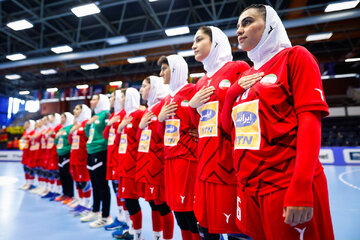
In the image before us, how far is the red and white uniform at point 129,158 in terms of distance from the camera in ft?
8.06

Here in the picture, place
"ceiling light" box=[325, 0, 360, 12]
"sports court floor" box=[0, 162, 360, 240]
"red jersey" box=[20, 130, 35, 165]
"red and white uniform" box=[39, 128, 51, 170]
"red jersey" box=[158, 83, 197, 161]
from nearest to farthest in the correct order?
1. "red jersey" box=[158, 83, 197, 161]
2. "sports court floor" box=[0, 162, 360, 240]
3. "red and white uniform" box=[39, 128, 51, 170]
4. "red jersey" box=[20, 130, 35, 165]
5. "ceiling light" box=[325, 0, 360, 12]

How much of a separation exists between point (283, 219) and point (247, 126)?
1.33 ft

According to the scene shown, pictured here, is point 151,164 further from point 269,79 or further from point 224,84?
point 269,79

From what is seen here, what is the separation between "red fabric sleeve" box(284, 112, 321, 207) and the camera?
806 mm

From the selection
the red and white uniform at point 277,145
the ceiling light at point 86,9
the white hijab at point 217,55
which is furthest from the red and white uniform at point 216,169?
the ceiling light at point 86,9

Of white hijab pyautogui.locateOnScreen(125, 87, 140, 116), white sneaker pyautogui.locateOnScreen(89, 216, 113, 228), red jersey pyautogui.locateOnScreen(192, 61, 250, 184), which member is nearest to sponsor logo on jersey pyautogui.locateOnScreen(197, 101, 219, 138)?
red jersey pyautogui.locateOnScreen(192, 61, 250, 184)

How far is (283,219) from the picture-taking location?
0.89 metres

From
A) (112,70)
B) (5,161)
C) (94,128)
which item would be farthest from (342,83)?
(5,161)

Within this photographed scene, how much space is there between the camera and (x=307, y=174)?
82cm

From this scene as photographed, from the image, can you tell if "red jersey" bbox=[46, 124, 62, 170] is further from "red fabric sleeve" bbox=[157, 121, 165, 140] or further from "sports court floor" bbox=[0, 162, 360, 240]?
"red fabric sleeve" bbox=[157, 121, 165, 140]

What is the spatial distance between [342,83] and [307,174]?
1806 centimetres

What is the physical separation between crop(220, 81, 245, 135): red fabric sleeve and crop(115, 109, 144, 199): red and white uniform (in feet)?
4.80

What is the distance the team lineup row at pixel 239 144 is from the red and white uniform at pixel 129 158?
1 cm

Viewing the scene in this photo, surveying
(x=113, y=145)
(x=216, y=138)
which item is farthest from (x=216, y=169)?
(x=113, y=145)
